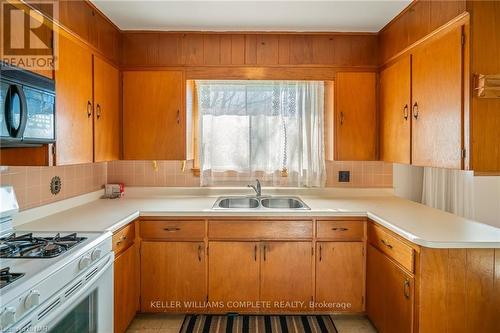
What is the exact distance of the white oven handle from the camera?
1.24 m

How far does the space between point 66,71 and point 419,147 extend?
Result: 2.25m

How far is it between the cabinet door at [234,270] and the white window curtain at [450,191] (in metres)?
1.58

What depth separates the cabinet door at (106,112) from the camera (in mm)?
2474

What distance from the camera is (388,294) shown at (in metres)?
2.19

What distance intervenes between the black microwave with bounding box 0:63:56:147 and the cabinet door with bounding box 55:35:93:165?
0.16 metres

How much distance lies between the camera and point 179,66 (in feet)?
9.50

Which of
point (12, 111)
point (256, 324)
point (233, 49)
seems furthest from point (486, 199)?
point (12, 111)

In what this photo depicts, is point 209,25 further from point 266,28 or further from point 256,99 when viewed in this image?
point 256,99

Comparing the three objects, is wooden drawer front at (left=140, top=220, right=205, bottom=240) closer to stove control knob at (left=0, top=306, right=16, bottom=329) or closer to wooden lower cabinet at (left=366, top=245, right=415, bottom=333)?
wooden lower cabinet at (left=366, top=245, right=415, bottom=333)

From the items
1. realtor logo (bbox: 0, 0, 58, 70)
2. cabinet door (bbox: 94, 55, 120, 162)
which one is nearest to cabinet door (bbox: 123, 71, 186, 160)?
cabinet door (bbox: 94, 55, 120, 162)

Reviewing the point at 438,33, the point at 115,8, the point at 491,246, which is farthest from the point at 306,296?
the point at 115,8

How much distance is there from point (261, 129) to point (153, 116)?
3.16 ft

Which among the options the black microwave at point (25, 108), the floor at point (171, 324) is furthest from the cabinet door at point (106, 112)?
the floor at point (171, 324)

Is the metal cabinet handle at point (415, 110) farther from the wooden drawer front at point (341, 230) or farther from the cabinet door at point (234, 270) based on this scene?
the cabinet door at point (234, 270)
